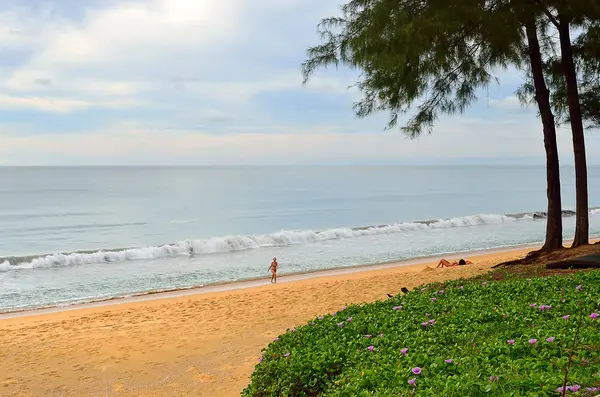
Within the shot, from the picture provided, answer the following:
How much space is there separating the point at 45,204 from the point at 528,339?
217 feet

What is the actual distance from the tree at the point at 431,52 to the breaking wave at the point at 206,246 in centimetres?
1802

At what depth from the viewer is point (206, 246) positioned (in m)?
30.4

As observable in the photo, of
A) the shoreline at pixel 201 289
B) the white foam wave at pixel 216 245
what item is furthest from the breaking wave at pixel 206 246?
the shoreline at pixel 201 289

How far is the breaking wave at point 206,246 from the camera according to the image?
26.1 meters

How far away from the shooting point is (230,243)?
31.4 meters

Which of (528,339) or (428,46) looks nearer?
(528,339)

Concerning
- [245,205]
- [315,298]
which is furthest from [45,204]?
[315,298]

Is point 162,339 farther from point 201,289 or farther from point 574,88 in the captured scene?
point 574,88

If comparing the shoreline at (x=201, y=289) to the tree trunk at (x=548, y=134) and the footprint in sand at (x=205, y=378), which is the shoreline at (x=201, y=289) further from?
the footprint in sand at (x=205, y=378)

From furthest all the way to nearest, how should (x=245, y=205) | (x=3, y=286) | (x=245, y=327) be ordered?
(x=245, y=205)
(x=3, y=286)
(x=245, y=327)

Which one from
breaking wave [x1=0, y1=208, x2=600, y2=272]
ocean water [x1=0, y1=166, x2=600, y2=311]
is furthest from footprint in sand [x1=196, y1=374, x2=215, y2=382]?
breaking wave [x1=0, y1=208, x2=600, y2=272]

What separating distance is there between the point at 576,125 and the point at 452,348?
9694 millimetres

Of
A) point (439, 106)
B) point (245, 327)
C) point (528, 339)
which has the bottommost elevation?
point (245, 327)

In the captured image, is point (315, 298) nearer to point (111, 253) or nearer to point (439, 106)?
point (439, 106)
